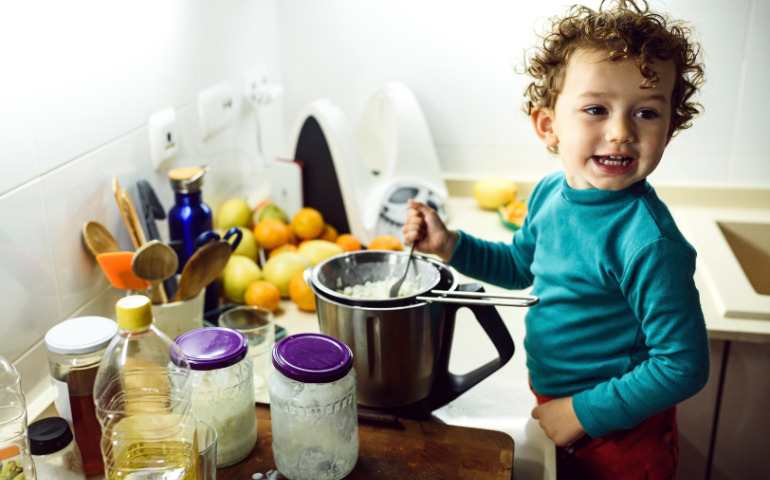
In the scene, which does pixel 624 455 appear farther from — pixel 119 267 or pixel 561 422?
pixel 119 267

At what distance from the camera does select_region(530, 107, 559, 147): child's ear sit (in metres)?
0.95

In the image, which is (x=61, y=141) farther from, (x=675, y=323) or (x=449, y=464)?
(x=675, y=323)

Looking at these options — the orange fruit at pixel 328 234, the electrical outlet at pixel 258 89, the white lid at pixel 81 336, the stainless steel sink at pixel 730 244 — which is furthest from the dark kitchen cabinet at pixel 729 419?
the electrical outlet at pixel 258 89

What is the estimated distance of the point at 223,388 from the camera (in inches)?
29.9

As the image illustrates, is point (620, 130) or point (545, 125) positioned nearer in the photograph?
point (620, 130)

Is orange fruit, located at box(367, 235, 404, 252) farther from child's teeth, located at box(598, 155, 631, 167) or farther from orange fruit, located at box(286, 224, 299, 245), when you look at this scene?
child's teeth, located at box(598, 155, 631, 167)

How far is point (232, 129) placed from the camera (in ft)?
5.12

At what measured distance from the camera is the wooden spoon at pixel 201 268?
96cm

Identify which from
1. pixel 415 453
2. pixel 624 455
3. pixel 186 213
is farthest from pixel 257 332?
pixel 624 455

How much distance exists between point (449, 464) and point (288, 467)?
0.60 ft

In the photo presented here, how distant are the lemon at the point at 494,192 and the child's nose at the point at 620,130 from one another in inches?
34.7

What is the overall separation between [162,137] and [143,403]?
1.93ft

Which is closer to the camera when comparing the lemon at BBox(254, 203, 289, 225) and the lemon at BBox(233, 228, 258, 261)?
the lemon at BBox(233, 228, 258, 261)

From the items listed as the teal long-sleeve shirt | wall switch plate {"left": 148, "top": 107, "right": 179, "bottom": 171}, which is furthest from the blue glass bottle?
the teal long-sleeve shirt
